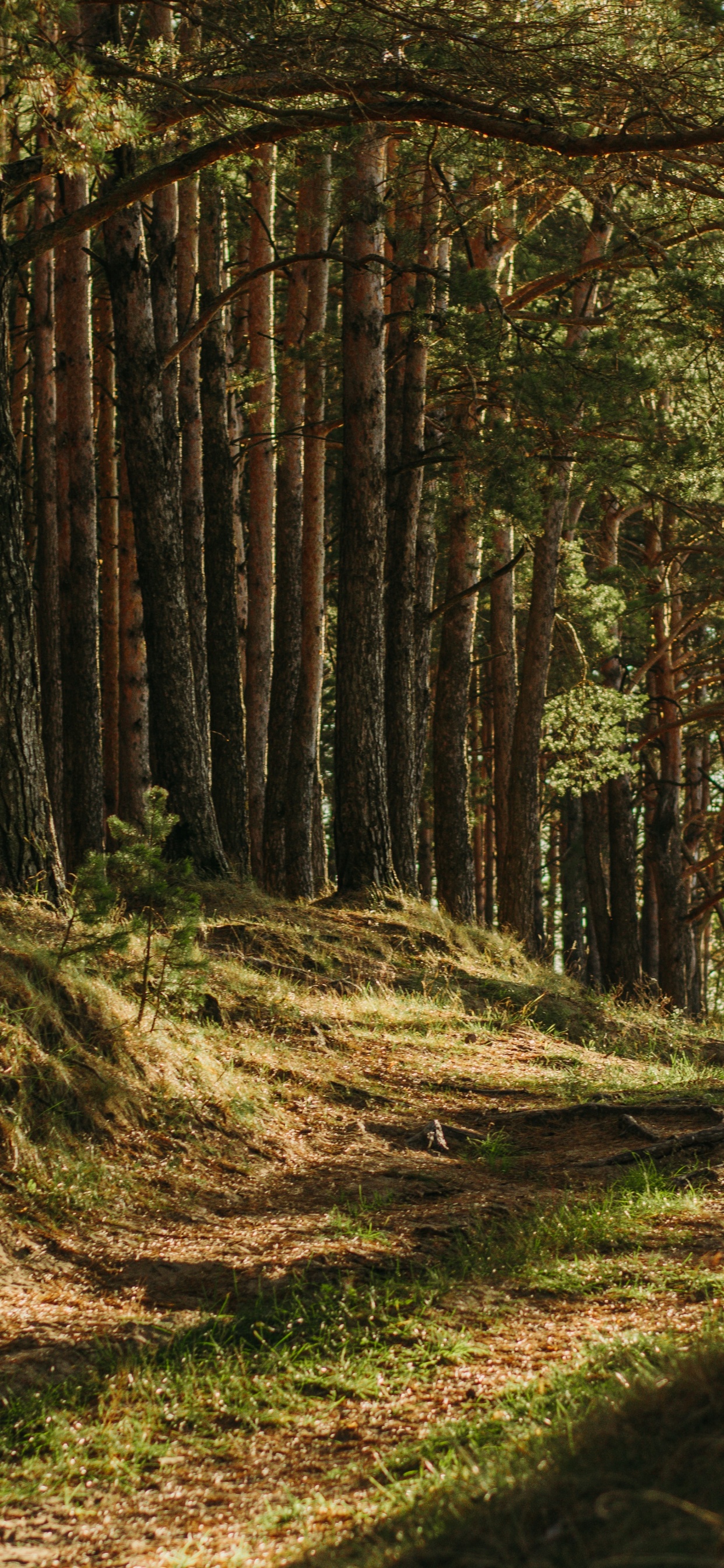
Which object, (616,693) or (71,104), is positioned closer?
(71,104)

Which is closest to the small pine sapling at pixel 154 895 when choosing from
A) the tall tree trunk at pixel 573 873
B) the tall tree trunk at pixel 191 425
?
the tall tree trunk at pixel 191 425

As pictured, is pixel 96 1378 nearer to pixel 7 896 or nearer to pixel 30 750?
pixel 7 896

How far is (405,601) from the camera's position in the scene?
1331 cm

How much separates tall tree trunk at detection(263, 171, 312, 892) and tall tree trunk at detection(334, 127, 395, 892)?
2.69 metres

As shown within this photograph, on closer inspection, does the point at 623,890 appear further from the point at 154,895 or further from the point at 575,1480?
the point at 575,1480

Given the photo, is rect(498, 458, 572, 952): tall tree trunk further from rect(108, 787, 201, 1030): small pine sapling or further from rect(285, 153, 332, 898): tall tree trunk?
rect(108, 787, 201, 1030): small pine sapling

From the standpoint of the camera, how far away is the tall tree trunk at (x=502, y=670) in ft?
57.3

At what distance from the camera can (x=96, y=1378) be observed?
3.67 meters

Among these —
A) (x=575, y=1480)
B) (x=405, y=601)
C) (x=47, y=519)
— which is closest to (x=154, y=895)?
(x=575, y=1480)

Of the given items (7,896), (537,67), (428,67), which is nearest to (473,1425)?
(7,896)

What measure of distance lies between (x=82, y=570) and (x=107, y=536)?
4.84 meters

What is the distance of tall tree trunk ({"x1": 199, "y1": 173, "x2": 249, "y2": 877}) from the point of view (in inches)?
528

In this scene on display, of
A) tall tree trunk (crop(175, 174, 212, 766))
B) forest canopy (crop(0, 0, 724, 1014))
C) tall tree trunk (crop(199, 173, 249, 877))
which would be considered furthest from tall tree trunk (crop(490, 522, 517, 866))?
tall tree trunk (crop(199, 173, 249, 877))

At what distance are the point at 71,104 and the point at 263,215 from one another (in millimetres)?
9485
